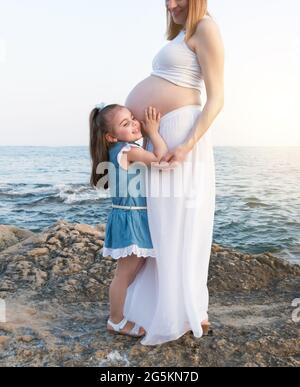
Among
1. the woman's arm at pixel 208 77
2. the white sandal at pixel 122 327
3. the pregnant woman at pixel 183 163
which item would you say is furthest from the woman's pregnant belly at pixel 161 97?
the white sandal at pixel 122 327

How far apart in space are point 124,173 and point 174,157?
0.92ft

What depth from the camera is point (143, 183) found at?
8.79 ft

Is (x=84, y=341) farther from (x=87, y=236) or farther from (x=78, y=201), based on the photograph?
(x=78, y=201)

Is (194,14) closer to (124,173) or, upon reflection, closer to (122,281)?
(124,173)

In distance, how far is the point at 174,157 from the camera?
256cm

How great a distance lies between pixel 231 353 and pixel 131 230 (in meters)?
0.89

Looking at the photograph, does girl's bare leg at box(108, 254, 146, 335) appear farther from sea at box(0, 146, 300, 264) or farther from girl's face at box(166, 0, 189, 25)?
sea at box(0, 146, 300, 264)

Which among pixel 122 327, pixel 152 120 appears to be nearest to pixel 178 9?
pixel 152 120

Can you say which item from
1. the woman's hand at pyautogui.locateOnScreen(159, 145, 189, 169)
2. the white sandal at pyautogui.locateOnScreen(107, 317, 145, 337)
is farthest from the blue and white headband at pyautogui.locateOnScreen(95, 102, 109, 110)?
the white sandal at pyautogui.locateOnScreen(107, 317, 145, 337)

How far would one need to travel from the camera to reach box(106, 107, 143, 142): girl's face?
254 cm

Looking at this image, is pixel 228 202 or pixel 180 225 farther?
pixel 228 202

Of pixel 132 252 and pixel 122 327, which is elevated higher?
pixel 132 252

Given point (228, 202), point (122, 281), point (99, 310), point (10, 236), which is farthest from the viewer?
point (228, 202)

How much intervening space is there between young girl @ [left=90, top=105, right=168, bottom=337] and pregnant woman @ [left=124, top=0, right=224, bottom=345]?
6 centimetres
